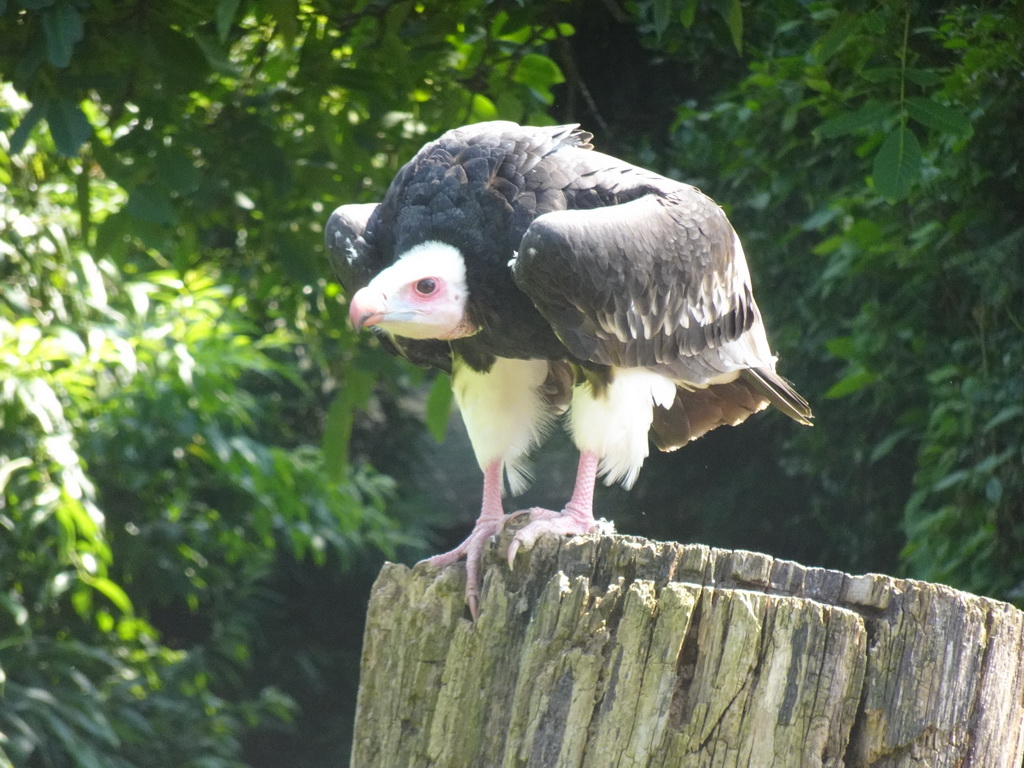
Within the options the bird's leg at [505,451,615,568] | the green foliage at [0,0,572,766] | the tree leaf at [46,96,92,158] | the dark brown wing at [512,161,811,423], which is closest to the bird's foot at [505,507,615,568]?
the bird's leg at [505,451,615,568]

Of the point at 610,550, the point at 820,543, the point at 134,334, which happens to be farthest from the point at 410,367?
the point at 820,543

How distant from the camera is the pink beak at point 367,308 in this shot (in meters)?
3.04

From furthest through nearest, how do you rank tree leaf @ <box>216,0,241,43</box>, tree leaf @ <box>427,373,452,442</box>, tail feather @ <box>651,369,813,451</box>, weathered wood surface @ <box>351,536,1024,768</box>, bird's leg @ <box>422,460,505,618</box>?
1. tree leaf @ <box>427,373,452,442</box>
2. tail feather @ <box>651,369,813,451</box>
3. tree leaf @ <box>216,0,241,43</box>
4. bird's leg @ <box>422,460,505,618</box>
5. weathered wood surface @ <box>351,536,1024,768</box>

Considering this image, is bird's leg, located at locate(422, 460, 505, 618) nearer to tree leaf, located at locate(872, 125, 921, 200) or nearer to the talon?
the talon

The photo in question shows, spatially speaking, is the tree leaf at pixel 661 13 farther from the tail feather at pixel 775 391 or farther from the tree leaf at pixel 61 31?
the tree leaf at pixel 61 31

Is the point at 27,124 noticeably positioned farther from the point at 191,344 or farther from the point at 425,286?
the point at 191,344

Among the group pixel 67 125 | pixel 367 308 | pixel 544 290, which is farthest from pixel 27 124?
pixel 544 290

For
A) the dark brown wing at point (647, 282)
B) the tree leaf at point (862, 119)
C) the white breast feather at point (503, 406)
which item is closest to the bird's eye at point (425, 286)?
the dark brown wing at point (647, 282)

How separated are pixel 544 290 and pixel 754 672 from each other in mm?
1196

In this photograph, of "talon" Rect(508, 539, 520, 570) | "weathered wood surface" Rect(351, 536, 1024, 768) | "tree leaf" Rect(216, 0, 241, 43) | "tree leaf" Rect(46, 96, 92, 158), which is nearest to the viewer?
"weathered wood surface" Rect(351, 536, 1024, 768)

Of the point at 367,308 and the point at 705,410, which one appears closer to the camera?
the point at 367,308

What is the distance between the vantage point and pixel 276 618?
8.37 meters

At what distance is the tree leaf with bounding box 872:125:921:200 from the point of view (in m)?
3.07

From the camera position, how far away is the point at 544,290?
304 cm
